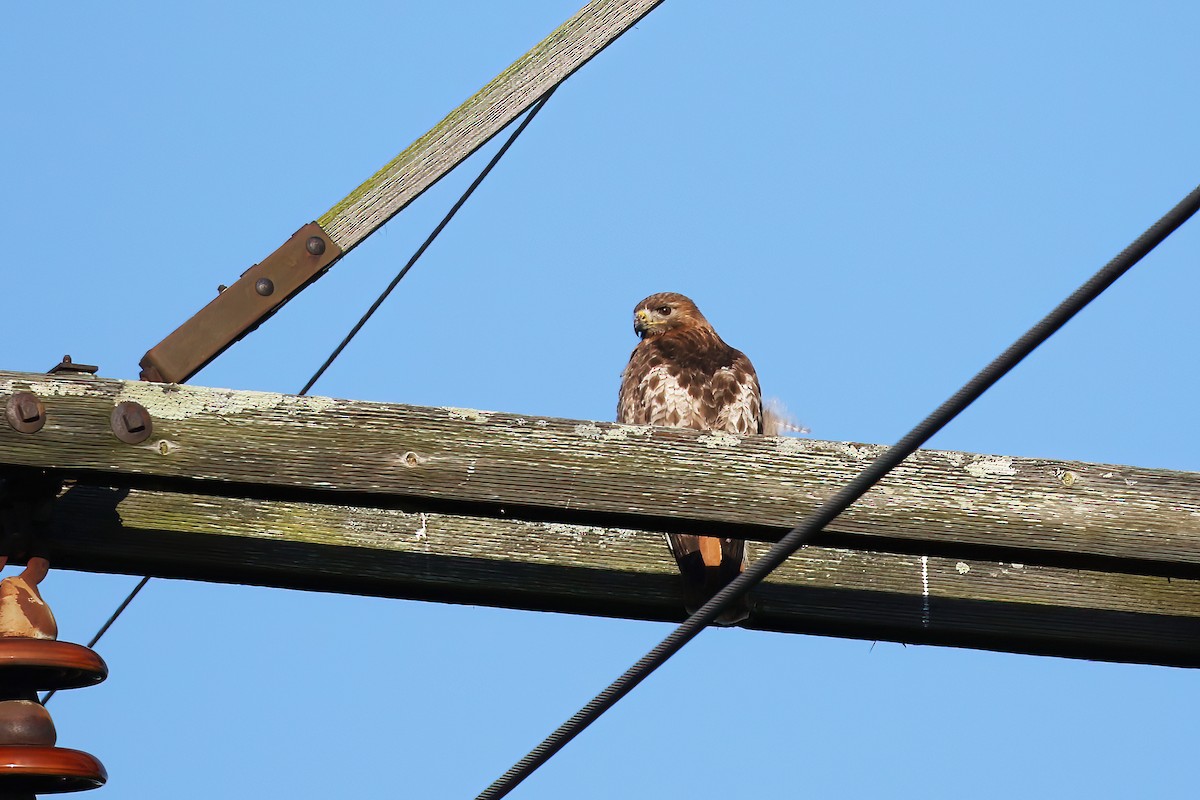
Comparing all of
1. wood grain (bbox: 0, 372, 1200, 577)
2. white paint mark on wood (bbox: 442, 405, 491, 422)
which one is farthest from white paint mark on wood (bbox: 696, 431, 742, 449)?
white paint mark on wood (bbox: 442, 405, 491, 422)

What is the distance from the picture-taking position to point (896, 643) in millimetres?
3221

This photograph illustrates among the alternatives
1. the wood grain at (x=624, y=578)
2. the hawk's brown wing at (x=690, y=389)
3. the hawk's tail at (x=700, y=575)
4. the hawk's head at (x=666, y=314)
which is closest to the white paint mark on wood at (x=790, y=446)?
the hawk's tail at (x=700, y=575)

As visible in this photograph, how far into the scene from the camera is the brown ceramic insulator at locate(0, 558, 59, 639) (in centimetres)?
265

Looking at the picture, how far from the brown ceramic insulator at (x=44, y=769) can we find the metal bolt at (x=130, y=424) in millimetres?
499

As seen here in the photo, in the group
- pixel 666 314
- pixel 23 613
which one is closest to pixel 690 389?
pixel 666 314

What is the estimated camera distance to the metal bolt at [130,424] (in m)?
2.68

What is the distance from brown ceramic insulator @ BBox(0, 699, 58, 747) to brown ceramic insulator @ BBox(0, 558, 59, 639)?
0.11 m

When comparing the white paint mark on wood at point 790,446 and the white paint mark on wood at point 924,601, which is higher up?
the white paint mark on wood at point 790,446

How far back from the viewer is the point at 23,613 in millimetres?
2672

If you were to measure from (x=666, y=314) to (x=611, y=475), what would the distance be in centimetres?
360

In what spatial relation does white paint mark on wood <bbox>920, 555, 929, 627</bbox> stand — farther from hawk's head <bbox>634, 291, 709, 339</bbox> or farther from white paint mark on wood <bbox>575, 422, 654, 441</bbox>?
hawk's head <bbox>634, 291, 709, 339</bbox>

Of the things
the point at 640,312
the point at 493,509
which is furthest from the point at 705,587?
the point at 640,312

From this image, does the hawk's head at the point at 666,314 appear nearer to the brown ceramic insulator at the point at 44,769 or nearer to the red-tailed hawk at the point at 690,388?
the red-tailed hawk at the point at 690,388

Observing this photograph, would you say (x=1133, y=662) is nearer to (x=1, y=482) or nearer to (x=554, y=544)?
(x=554, y=544)
